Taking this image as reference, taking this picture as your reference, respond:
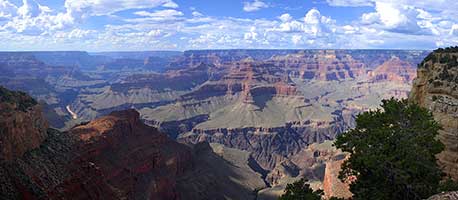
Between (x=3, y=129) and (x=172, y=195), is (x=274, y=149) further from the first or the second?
(x=3, y=129)

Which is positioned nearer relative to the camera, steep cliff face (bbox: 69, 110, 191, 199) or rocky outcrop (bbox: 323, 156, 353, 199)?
rocky outcrop (bbox: 323, 156, 353, 199)

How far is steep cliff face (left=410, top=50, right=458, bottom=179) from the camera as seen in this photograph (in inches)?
1369

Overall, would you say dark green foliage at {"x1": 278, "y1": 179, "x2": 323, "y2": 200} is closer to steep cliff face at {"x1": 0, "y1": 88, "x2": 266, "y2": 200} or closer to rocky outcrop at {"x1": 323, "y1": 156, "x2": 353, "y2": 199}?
steep cliff face at {"x1": 0, "y1": 88, "x2": 266, "y2": 200}

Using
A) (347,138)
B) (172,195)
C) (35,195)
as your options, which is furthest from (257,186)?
(347,138)

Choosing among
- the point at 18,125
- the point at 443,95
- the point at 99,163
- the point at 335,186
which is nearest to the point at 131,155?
the point at 99,163

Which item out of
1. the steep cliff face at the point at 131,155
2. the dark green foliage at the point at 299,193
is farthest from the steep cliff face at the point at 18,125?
the dark green foliage at the point at 299,193

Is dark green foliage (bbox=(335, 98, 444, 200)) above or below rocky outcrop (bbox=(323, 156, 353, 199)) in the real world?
above

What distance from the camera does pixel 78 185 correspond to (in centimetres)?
4859

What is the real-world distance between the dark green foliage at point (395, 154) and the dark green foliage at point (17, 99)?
3736 centimetres

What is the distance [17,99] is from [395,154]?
43011mm

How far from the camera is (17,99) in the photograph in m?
49.6

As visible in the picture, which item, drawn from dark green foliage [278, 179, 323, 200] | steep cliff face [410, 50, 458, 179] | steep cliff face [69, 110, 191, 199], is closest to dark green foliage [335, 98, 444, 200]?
dark green foliage [278, 179, 323, 200]

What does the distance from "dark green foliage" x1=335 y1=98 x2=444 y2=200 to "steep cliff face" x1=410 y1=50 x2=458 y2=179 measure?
4.46m

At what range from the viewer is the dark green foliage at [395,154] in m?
26.1
